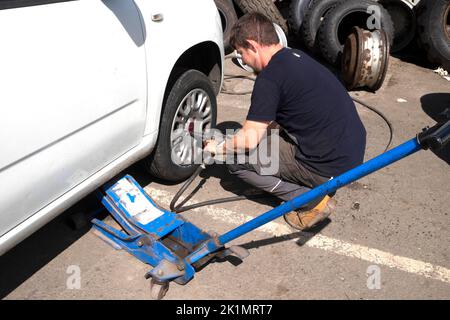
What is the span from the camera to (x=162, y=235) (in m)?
2.58

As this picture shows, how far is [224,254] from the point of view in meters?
2.50

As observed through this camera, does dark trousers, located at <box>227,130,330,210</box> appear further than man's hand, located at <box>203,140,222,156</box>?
Yes

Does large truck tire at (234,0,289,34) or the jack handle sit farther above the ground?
the jack handle

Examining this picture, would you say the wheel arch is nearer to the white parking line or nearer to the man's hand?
the man's hand

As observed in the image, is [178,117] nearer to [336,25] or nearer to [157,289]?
[157,289]

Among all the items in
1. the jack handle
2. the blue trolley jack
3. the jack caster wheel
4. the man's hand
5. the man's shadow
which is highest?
the jack handle

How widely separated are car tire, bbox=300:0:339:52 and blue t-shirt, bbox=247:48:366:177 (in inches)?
127

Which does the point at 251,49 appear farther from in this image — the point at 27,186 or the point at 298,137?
the point at 27,186

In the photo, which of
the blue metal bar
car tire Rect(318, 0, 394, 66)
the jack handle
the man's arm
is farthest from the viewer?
car tire Rect(318, 0, 394, 66)

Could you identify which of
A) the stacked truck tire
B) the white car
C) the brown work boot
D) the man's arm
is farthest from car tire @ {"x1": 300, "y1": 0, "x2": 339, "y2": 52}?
the man's arm

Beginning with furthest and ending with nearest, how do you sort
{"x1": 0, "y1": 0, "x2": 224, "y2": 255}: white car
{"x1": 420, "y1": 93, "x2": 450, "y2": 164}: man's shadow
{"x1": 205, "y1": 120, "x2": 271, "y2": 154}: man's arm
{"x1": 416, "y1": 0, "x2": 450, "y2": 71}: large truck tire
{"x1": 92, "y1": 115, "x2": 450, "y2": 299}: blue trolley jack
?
{"x1": 416, "y1": 0, "x2": 450, "y2": 71}: large truck tire, {"x1": 420, "y1": 93, "x2": 450, "y2": 164}: man's shadow, {"x1": 205, "y1": 120, "x2": 271, "y2": 154}: man's arm, {"x1": 92, "y1": 115, "x2": 450, "y2": 299}: blue trolley jack, {"x1": 0, "y1": 0, "x2": 224, "y2": 255}: white car

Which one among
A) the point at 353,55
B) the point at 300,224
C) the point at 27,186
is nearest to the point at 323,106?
the point at 300,224

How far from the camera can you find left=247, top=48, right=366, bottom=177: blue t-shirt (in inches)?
97.4
